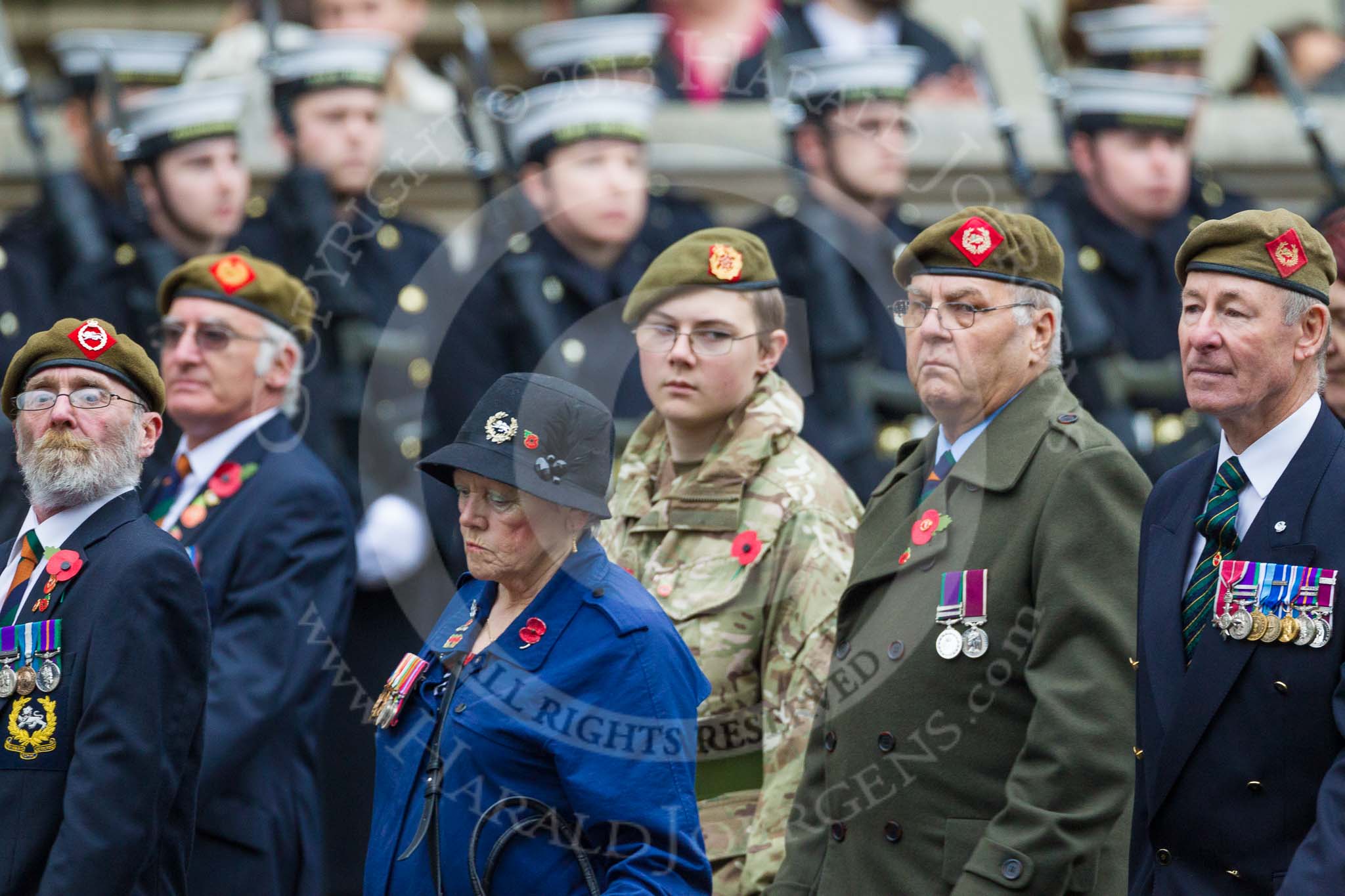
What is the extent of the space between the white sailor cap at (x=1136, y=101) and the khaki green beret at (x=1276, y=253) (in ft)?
14.8

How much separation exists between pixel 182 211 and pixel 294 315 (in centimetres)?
204

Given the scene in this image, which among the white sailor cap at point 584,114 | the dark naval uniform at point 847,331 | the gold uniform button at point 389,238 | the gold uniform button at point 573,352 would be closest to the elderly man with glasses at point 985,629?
the gold uniform button at point 573,352

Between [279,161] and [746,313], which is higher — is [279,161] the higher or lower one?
the higher one

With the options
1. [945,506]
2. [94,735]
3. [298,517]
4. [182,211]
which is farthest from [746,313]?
[182,211]

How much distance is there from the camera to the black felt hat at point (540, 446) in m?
3.70

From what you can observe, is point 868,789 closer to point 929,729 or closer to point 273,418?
point 929,729

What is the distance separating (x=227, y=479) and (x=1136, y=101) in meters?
4.36

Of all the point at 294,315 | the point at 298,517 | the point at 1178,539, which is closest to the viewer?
the point at 1178,539

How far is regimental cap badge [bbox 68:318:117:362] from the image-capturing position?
4.21m

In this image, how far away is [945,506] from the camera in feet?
13.6

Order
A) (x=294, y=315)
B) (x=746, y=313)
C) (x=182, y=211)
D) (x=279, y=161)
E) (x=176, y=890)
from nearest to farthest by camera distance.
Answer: (x=176, y=890)
(x=746, y=313)
(x=294, y=315)
(x=182, y=211)
(x=279, y=161)

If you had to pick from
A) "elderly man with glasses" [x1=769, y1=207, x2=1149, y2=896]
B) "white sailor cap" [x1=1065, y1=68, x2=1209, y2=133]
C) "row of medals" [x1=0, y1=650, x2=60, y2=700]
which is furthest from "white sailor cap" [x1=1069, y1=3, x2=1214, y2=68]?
"row of medals" [x1=0, y1=650, x2=60, y2=700]

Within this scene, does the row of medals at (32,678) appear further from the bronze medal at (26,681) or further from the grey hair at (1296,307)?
the grey hair at (1296,307)

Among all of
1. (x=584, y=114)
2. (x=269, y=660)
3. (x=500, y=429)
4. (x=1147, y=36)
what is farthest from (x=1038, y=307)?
(x=1147, y=36)
